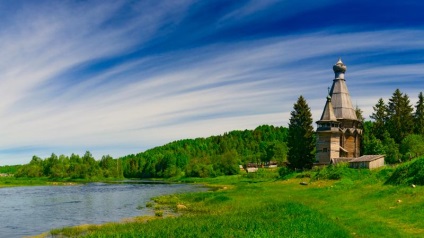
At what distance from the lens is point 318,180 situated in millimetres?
62406

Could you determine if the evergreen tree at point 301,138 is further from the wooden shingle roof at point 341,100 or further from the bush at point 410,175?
the bush at point 410,175

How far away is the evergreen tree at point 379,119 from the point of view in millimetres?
Answer: 91512

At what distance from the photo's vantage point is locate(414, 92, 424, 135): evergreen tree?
88375mm

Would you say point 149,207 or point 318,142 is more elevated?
point 318,142

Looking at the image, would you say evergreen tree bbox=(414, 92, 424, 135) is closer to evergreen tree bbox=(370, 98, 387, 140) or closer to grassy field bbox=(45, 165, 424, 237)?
evergreen tree bbox=(370, 98, 387, 140)

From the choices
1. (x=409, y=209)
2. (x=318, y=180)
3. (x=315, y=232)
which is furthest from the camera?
(x=318, y=180)

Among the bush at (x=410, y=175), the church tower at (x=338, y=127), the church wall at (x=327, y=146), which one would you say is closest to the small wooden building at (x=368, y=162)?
the church wall at (x=327, y=146)

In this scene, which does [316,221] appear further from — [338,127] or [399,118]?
[399,118]

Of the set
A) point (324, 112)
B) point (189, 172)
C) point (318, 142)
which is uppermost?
point (324, 112)

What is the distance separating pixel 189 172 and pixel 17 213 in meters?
120

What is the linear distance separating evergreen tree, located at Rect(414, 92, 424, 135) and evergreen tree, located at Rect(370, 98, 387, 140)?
22.3ft

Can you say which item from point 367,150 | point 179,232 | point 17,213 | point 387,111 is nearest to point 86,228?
point 179,232

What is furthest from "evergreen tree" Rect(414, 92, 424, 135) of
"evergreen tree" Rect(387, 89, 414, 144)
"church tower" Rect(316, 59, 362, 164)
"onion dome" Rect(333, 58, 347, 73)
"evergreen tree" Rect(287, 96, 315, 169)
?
"evergreen tree" Rect(287, 96, 315, 169)

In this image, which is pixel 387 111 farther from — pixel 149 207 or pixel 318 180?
pixel 149 207
